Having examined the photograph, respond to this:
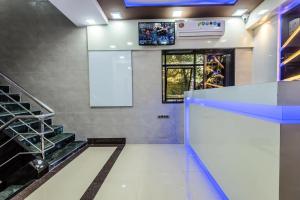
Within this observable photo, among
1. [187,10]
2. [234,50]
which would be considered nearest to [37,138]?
[187,10]

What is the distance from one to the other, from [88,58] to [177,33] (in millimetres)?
2276

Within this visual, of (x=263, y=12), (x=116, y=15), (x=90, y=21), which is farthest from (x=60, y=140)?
(x=263, y=12)

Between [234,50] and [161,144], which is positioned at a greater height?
[234,50]

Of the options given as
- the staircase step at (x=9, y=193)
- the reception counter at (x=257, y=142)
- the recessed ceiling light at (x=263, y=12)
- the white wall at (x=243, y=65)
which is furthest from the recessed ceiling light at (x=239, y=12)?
the staircase step at (x=9, y=193)

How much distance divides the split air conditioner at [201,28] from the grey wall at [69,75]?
0.87m

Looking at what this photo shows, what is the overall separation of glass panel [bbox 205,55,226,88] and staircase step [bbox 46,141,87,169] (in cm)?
342

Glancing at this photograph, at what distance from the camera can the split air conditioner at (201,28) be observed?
18.3ft

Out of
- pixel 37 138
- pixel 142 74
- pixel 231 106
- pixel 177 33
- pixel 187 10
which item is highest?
pixel 187 10

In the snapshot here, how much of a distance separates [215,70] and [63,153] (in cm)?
400

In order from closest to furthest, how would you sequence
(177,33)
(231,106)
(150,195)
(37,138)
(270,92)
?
(270,92), (231,106), (150,195), (37,138), (177,33)

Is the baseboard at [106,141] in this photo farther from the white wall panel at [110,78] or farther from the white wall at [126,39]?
the white wall at [126,39]

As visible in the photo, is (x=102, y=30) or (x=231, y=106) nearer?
(x=231, y=106)

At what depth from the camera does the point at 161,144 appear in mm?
5859

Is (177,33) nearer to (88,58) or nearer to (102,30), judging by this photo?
(102,30)
